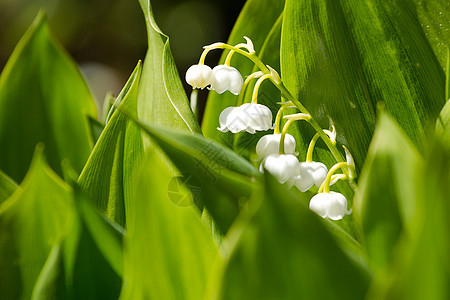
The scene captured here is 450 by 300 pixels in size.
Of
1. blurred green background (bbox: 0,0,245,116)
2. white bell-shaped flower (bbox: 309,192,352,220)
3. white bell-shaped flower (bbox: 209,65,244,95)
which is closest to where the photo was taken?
white bell-shaped flower (bbox: 309,192,352,220)

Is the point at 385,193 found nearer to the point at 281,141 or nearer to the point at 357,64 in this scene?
the point at 281,141

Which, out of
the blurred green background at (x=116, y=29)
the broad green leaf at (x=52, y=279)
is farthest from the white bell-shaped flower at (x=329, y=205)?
the blurred green background at (x=116, y=29)

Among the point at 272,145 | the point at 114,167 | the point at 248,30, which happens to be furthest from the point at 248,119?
the point at 248,30

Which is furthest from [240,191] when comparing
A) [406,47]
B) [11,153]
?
[11,153]

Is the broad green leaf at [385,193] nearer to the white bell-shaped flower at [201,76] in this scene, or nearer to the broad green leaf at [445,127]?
the broad green leaf at [445,127]

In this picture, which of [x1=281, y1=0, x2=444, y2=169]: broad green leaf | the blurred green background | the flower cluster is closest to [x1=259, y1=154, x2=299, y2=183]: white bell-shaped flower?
the flower cluster

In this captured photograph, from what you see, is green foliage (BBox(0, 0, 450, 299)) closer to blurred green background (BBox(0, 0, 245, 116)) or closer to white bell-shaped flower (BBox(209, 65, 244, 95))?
white bell-shaped flower (BBox(209, 65, 244, 95))

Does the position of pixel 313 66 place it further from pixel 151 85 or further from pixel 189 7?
pixel 189 7
